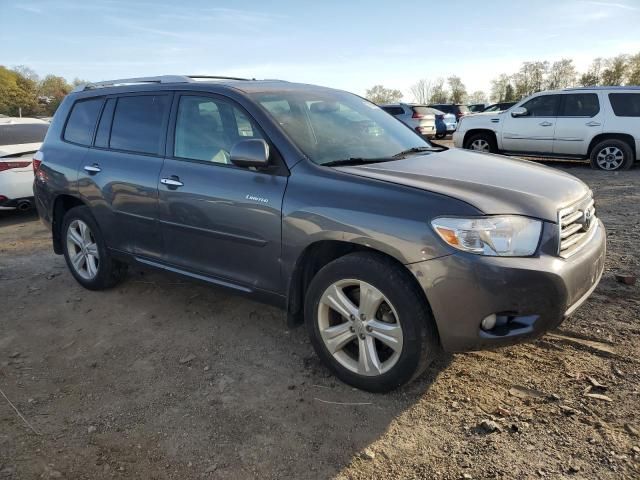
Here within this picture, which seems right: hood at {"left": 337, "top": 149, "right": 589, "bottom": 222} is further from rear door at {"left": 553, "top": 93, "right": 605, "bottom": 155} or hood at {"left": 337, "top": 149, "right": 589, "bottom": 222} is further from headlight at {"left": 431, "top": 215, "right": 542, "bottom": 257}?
rear door at {"left": 553, "top": 93, "right": 605, "bottom": 155}

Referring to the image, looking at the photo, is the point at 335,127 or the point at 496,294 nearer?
the point at 496,294

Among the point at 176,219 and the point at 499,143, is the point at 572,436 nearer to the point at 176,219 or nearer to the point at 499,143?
the point at 176,219

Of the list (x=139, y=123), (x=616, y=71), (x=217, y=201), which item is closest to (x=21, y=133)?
(x=139, y=123)

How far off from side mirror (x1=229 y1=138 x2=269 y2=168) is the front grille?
5.48 feet

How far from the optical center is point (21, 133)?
7.77 m

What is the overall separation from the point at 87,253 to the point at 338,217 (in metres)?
2.88

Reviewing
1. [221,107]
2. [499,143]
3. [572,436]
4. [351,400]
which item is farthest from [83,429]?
[499,143]

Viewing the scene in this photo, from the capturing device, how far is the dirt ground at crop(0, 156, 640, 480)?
7.66ft

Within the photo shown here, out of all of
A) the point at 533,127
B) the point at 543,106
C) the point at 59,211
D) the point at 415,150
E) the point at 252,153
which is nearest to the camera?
the point at 252,153

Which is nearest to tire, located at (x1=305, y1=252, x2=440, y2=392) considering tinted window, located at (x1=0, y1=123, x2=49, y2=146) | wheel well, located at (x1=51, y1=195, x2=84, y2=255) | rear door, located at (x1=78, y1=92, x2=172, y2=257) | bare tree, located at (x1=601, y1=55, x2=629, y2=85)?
rear door, located at (x1=78, y1=92, x2=172, y2=257)

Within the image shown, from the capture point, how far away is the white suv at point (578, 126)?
10.2 m

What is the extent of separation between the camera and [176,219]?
3561 millimetres

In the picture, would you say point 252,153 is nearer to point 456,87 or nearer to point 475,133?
point 475,133

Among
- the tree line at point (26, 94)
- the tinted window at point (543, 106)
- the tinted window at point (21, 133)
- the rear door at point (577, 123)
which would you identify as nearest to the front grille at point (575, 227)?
the tinted window at point (21, 133)
